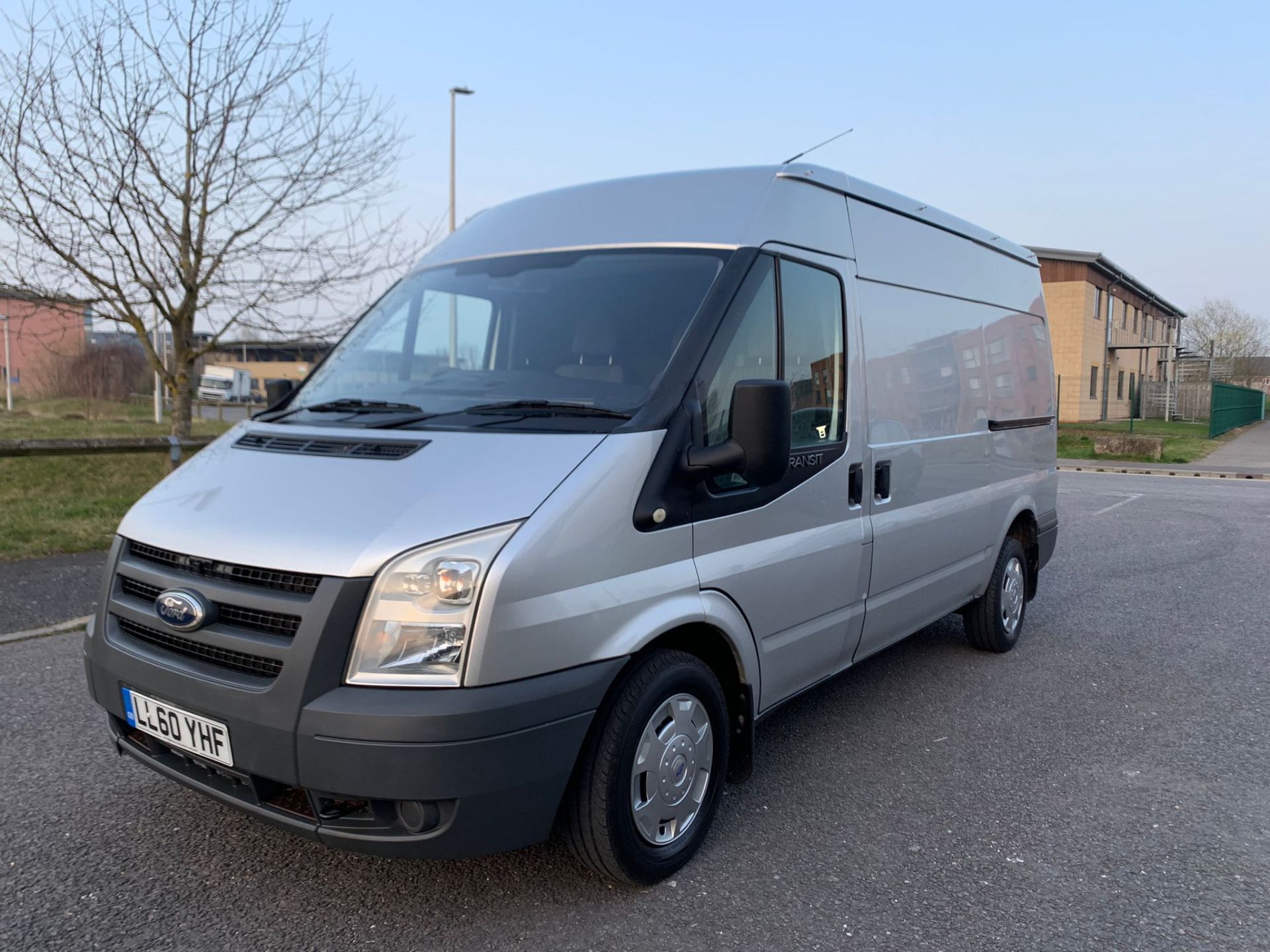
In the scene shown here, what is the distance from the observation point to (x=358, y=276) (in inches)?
463

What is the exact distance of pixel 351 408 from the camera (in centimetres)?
354

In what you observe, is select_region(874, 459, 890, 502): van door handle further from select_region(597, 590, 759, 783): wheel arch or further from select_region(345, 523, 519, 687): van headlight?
select_region(345, 523, 519, 687): van headlight

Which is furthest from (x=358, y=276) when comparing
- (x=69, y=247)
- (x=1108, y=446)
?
(x=1108, y=446)

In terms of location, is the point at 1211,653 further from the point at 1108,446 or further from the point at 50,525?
the point at 1108,446

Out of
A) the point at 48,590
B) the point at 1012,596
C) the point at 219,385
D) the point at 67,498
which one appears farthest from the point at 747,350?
the point at 219,385

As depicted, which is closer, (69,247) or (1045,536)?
(1045,536)

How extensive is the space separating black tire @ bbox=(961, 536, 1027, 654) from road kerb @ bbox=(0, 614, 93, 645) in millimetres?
5237

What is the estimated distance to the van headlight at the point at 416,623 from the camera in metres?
2.52

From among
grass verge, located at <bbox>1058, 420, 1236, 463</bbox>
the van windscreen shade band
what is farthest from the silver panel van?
grass verge, located at <bbox>1058, 420, 1236, 463</bbox>

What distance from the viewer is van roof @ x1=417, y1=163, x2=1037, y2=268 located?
3.54m

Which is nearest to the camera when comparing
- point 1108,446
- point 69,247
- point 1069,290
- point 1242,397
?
point 69,247

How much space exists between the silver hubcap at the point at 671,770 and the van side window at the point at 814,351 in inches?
42.8

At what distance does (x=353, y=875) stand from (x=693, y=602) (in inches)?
55.5

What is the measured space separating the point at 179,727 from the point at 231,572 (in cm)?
51
